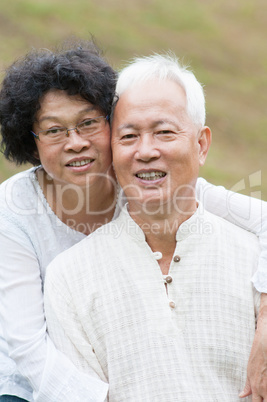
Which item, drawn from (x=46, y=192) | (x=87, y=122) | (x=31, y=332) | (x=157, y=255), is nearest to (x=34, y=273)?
(x=31, y=332)

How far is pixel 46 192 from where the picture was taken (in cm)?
348

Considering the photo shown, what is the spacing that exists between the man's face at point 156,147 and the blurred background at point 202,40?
18.3ft

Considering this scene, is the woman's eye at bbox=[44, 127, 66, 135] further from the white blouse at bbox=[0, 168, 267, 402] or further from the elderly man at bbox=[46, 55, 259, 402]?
the white blouse at bbox=[0, 168, 267, 402]

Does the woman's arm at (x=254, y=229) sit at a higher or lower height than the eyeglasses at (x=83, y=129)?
lower

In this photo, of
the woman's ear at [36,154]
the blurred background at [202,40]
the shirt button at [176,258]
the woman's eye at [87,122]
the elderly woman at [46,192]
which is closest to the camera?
the shirt button at [176,258]

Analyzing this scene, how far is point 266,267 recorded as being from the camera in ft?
9.35

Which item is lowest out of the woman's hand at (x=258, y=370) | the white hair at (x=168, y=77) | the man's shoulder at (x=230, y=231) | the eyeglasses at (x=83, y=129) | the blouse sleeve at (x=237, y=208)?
the woman's hand at (x=258, y=370)

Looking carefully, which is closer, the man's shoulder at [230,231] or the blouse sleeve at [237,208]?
the man's shoulder at [230,231]

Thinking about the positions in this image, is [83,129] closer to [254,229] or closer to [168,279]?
[168,279]

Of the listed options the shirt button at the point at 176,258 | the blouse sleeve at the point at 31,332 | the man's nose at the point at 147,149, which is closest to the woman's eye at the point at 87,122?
the man's nose at the point at 147,149

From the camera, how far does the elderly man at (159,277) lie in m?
2.78

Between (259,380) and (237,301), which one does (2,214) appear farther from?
(259,380)

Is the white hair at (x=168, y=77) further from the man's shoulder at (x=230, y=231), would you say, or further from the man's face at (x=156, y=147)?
the man's shoulder at (x=230, y=231)

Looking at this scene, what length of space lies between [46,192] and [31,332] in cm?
85
